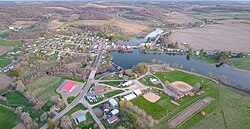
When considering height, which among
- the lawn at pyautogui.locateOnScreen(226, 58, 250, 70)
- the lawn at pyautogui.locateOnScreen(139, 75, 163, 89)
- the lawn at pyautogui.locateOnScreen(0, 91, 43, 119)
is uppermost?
the lawn at pyautogui.locateOnScreen(226, 58, 250, 70)

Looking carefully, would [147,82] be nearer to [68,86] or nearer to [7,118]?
[68,86]

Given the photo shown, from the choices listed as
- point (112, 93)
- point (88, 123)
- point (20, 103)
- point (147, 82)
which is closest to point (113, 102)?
point (112, 93)

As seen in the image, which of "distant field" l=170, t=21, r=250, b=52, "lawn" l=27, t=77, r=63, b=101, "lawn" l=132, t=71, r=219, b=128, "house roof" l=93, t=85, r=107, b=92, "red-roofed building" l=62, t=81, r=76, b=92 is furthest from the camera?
"distant field" l=170, t=21, r=250, b=52

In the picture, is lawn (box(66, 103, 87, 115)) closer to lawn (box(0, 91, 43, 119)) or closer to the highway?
the highway

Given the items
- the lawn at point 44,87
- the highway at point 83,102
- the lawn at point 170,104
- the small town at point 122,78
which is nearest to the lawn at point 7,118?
the small town at point 122,78

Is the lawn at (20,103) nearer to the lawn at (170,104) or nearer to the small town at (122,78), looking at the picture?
the small town at (122,78)

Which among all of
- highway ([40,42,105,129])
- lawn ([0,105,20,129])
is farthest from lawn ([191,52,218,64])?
lawn ([0,105,20,129])
